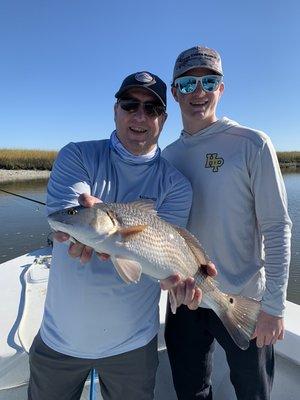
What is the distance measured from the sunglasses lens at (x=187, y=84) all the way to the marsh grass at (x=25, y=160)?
140 feet

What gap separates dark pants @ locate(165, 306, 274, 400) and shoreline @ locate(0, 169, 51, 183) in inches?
1359

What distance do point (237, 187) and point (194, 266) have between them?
649 millimetres

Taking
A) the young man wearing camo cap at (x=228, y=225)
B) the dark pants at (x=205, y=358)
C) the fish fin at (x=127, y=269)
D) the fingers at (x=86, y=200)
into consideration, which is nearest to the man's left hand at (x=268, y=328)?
the young man wearing camo cap at (x=228, y=225)

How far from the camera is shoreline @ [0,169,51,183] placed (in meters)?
36.8

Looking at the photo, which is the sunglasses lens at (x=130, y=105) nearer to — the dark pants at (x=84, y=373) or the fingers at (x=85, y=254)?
the fingers at (x=85, y=254)

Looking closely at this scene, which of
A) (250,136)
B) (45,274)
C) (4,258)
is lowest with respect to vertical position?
(4,258)

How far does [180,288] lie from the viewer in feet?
7.91

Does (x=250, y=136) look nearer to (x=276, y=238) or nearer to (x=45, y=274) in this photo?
(x=276, y=238)

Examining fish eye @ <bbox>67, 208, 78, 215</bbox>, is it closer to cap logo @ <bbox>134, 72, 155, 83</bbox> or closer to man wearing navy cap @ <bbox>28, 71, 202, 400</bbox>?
man wearing navy cap @ <bbox>28, 71, 202, 400</bbox>

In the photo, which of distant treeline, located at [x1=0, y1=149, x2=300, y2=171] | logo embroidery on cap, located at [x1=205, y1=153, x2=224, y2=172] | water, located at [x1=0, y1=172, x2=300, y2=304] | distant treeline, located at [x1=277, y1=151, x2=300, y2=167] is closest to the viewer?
logo embroidery on cap, located at [x1=205, y1=153, x2=224, y2=172]

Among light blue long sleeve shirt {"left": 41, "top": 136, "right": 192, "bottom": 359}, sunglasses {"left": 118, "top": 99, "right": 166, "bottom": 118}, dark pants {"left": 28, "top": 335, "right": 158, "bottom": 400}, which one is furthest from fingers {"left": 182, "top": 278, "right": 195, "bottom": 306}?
sunglasses {"left": 118, "top": 99, "right": 166, "bottom": 118}

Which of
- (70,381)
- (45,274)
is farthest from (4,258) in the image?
(70,381)

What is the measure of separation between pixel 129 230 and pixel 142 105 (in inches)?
37.8

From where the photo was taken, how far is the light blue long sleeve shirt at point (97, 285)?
2398mm
